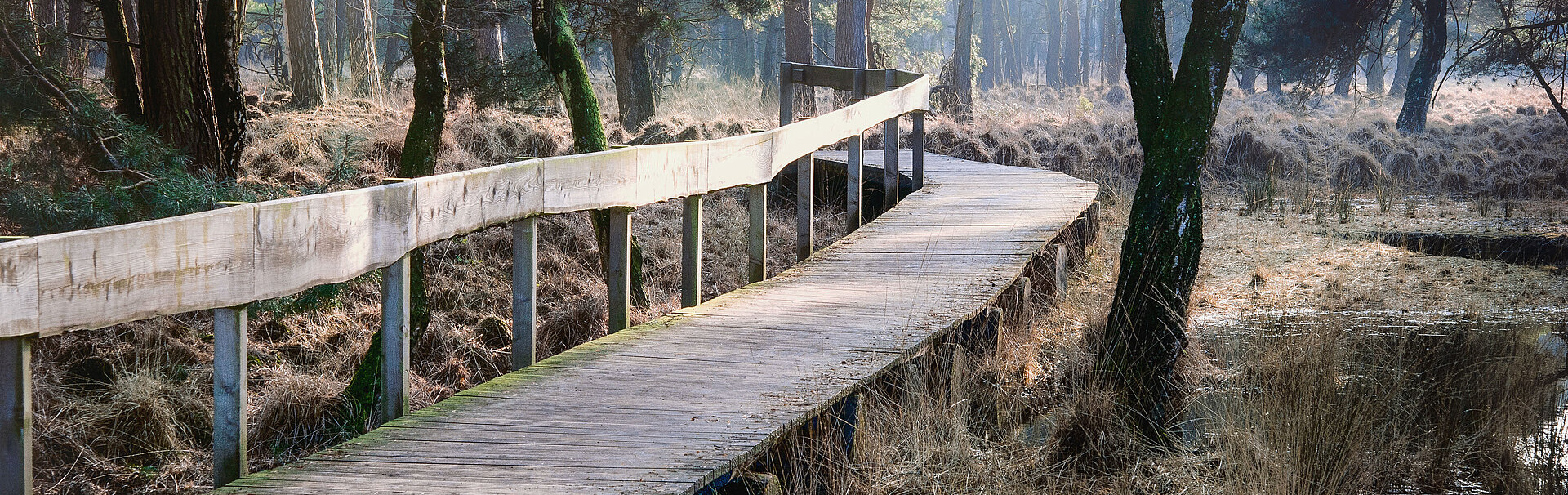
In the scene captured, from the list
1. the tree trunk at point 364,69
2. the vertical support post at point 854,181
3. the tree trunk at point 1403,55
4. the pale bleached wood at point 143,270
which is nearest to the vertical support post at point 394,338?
the pale bleached wood at point 143,270

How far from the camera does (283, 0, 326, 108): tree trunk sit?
14.6 metres

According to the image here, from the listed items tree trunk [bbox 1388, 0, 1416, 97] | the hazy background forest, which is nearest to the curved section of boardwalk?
the hazy background forest

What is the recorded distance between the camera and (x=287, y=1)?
52.2 feet

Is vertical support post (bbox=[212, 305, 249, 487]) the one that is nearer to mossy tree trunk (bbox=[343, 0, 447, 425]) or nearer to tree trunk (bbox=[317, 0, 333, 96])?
mossy tree trunk (bbox=[343, 0, 447, 425])

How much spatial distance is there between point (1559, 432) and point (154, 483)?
22.0 ft

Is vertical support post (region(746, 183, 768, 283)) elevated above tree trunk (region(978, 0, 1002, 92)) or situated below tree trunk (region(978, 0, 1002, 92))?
below

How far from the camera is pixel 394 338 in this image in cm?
376

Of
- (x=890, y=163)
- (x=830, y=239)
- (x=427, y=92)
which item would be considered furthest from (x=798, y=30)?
(x=427, y=92)

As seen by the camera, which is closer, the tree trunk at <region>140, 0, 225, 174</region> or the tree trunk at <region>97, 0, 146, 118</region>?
the tree trunk at <region>140, 0, 225, 174</region>

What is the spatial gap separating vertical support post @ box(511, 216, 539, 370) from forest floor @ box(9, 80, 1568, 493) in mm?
1404

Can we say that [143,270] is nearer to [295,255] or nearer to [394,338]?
[295,255]

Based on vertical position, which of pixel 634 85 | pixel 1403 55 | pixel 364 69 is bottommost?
pixel 634 85

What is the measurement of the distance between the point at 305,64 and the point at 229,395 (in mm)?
12932

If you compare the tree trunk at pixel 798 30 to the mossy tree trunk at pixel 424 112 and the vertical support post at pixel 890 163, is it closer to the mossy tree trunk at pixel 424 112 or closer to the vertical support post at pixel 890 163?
the vertical support post at pixel 890 163
